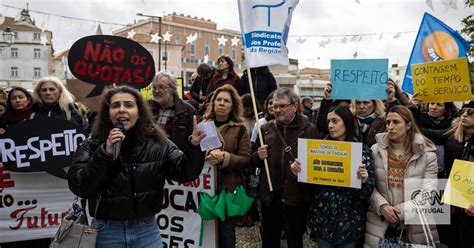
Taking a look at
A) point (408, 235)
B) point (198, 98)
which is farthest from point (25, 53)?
point (408, 235)

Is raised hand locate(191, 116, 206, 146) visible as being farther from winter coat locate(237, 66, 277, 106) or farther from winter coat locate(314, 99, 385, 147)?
winter coat locate(237, 66, 277, 106)

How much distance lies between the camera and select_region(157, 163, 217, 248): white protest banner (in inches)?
166

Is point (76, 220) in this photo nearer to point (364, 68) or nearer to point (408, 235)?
point (408, 235)

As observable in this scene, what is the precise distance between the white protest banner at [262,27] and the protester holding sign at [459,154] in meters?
1.90

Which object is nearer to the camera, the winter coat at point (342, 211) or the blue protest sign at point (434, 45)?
the winter coat at point (342, 211)

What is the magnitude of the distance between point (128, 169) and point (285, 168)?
1.73 m

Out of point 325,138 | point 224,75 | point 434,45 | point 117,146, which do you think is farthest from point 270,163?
point 224,75

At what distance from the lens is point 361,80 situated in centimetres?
431

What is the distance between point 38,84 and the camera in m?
4.51

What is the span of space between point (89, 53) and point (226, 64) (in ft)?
10.0

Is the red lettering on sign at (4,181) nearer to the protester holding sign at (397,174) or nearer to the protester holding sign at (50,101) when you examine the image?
the protester holding sign at (50,101)

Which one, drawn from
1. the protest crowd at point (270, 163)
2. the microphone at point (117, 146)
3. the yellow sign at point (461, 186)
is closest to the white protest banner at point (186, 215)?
the protest crowd at point (270, 163)

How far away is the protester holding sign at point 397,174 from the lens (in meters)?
3.30

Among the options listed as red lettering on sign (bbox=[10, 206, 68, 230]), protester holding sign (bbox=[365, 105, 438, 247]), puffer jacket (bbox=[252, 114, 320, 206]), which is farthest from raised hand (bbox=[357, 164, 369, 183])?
red lettering on sign (bbox=[10, 206, 68, 230])
